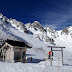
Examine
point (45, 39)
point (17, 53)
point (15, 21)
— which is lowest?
point (17, 53)

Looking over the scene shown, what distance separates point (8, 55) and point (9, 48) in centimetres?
128

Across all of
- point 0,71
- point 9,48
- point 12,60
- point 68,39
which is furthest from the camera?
point 68,39

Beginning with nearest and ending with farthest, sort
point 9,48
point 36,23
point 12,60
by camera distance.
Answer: point 12,60
point 9,48
point 36,23

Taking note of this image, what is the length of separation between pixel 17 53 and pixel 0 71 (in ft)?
26.8

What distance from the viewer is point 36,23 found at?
116188mm

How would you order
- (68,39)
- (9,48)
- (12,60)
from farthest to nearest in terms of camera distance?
(68,39) < (9,48) < (12,60)

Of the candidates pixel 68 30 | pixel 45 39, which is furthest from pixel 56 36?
pixel 45 39

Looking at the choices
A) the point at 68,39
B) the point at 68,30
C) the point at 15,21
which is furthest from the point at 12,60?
the point at 68,30

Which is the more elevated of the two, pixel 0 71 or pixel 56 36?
pixel 56 36

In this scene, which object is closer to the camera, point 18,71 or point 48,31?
point 18,71

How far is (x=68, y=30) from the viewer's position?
122750mm

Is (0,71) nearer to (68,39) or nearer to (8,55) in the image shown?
(8,55)

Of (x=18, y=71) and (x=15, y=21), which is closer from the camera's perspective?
(x=18, y=71)

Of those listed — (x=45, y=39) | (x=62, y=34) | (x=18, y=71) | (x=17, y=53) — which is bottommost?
(x=18, y=71)
